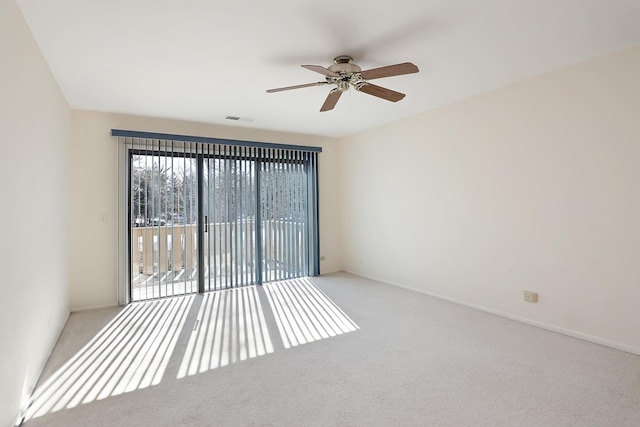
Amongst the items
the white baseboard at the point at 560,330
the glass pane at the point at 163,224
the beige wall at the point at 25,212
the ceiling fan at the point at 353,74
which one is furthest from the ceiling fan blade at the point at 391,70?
the glass pane at the point at 163,224

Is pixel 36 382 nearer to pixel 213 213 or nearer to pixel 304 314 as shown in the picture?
pixel 304 314

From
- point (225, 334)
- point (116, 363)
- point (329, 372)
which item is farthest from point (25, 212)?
point (329, 372)

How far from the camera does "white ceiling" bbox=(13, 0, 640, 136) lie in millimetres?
2076

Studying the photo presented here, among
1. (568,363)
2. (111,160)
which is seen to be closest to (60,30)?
(111,160)

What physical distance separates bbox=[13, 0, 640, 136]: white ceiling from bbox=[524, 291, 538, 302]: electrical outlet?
84.7 inches

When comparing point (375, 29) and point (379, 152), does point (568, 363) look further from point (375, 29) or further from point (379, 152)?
point (379, 152)

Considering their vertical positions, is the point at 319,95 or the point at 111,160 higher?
the point at 319,95

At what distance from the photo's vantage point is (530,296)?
329 centimetres

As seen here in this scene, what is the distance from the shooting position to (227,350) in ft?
9.23

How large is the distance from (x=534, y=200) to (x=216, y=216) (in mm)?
3907

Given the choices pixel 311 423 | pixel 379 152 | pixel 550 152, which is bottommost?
pixel 311 423

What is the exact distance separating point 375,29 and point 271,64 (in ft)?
3.17

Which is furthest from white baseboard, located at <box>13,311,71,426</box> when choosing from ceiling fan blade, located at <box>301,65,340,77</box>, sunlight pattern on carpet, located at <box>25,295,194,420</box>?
ceiling fan blade, located at <box>301,65,340,77</box>

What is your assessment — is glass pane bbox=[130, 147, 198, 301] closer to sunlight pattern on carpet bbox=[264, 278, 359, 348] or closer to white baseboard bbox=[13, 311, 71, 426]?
white baseboard bbox=[13, 311, 71, 426]
